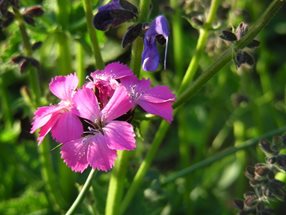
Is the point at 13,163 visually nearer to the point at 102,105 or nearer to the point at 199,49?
the point at 199,49

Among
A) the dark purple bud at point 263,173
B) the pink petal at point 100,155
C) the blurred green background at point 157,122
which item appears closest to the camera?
the pink petal at point 100,155

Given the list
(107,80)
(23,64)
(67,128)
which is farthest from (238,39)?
(23,64)

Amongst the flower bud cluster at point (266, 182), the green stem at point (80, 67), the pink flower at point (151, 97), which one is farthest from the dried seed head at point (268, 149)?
the green stem at point (80, 67)

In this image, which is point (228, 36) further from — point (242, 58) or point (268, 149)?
point (268, 149)

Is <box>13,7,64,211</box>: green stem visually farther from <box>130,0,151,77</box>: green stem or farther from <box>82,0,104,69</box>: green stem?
<box>130,0,151,77</box>: green stem

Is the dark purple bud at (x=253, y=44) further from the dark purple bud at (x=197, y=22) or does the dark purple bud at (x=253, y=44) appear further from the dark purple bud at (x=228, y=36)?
the dark purple bud at (x=197, y=22)

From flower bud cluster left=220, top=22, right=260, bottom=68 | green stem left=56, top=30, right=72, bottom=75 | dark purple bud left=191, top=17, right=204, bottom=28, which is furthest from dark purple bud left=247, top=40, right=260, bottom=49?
green stem left=56, top=30, right=72, bottom=75
